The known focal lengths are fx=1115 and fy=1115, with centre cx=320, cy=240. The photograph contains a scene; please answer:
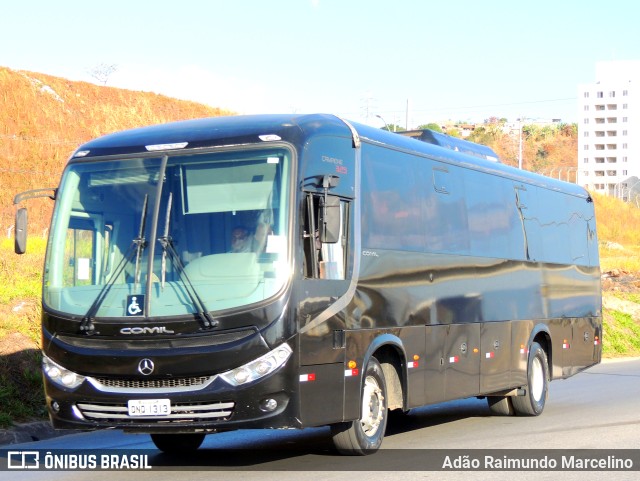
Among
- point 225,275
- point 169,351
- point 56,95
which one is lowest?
point 169,351

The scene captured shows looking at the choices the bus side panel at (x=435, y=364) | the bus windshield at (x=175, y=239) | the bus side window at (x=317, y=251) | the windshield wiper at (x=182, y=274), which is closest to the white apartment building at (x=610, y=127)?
the bus side panel at (x=435, y=364)

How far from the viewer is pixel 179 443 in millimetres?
11617

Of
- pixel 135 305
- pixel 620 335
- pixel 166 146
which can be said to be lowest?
pixel 620 335

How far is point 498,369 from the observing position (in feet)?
46.6

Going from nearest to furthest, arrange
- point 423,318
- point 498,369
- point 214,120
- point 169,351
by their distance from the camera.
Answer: point 169,351 → point 214,120 → point 423,318 → point 498,369

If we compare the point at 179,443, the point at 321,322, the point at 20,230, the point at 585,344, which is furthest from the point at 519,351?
the point at 20,230

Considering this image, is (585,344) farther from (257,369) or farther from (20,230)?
(20,230)

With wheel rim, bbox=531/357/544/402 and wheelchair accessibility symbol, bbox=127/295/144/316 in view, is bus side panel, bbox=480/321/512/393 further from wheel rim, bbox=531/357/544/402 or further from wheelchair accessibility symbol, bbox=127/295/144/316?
wheelchair accessibility symbol, bbox=127/295/144/316

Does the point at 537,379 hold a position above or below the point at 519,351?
below

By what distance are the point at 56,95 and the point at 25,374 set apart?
7072 cm

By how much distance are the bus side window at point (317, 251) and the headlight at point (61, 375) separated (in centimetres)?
224

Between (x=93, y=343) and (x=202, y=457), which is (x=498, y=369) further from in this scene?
(x=93, y=343)

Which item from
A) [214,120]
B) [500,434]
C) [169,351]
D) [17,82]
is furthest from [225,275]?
[17,82]

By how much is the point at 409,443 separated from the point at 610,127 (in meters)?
165
